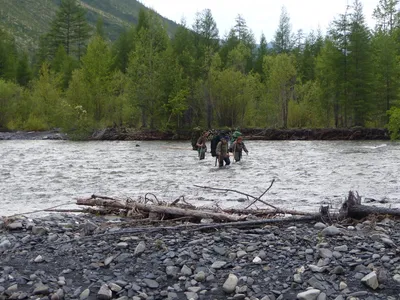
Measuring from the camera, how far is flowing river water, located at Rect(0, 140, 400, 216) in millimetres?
13797

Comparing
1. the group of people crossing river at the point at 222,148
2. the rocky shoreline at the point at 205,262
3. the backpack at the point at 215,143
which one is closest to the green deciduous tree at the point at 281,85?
the group of people crossing river at the point at 222,148

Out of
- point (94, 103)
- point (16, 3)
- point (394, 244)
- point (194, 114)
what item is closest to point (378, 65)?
point (194, 114)

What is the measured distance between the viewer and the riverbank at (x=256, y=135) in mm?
48188

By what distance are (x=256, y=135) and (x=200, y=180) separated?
107ft

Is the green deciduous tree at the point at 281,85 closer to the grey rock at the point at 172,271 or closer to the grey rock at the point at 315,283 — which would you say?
the grey rock at the point at 172,271

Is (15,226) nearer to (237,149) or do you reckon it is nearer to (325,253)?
(325,253)

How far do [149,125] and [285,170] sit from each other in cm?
3609

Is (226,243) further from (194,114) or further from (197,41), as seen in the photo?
(197,41)

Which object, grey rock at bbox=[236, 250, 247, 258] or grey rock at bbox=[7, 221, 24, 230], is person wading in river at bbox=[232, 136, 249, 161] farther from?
grey rock at bbox=[236, 250, 247, 258]

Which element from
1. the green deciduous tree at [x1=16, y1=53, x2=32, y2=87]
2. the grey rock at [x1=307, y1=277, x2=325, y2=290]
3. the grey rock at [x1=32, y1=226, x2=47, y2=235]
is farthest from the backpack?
the green deciduous tree at [x1=16, y1=53, x2=32, y2=87]

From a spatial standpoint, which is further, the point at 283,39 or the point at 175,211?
the point at 283,39

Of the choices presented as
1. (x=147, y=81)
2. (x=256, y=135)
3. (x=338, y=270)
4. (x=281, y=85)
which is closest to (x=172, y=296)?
(x=338, y=270)

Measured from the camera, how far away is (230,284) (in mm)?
6035

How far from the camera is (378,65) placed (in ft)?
173
